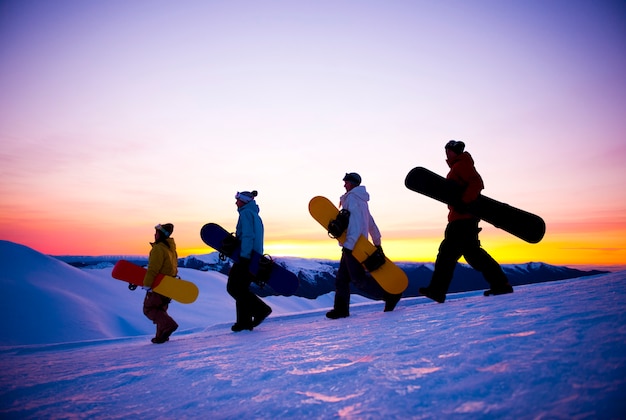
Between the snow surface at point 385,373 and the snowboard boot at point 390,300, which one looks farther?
the snowboard boot at point 390,300

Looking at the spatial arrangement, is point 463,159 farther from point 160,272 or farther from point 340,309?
point 160,272

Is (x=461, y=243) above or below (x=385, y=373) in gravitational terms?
above

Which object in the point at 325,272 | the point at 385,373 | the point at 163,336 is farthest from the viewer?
the point at 325,272

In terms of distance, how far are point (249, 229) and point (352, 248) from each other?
5.14 feet

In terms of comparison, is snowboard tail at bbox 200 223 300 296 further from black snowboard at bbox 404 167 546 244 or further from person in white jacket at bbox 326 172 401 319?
black snowboard at bbox 404 167 546 244

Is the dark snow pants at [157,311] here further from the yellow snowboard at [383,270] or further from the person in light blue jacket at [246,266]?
the yellow snowboard at [383,270]

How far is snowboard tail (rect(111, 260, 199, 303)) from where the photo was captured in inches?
213

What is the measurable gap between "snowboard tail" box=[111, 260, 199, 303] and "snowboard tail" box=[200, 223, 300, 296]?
0.81m

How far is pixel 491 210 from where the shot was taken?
486 centimetres

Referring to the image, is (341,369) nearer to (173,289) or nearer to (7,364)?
(173,289)

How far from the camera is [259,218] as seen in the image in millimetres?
Answer: 5328

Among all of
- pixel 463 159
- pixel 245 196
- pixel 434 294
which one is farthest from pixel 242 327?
pixel 463 159

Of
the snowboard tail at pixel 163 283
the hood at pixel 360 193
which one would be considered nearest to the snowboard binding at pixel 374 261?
the hood at pixel 360 193

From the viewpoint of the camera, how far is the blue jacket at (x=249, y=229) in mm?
5062
